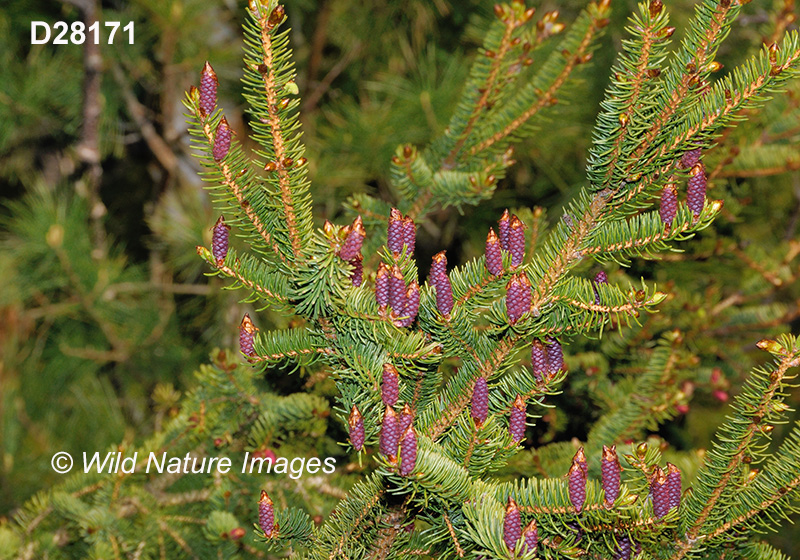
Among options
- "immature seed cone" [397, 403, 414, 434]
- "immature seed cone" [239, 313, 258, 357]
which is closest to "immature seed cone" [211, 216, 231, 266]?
"immature seed cone" [239, 313, 258, 357]

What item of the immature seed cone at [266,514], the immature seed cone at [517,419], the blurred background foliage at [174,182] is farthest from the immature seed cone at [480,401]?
the blurred background foliage at [174,182]

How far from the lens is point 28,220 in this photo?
1542mm

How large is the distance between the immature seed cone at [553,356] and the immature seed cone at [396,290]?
0.10m

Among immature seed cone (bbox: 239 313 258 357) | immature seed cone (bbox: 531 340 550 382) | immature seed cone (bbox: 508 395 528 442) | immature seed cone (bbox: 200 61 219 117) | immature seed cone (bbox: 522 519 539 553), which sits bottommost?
immature seed cone (bbox: 522 519 539 553)

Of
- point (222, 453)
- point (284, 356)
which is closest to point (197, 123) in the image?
point (284, 356)

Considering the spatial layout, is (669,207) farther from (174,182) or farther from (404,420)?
(174,182)

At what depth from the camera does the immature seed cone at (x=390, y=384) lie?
41 centimetres

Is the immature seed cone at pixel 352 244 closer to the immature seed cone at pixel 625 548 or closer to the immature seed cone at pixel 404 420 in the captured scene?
the immature seed cone at pixel 404 420

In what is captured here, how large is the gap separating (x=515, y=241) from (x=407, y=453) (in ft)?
0.48

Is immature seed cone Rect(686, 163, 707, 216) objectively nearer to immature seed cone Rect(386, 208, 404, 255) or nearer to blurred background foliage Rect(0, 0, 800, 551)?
immature seed cone Rect(386, 208, 404, 255)

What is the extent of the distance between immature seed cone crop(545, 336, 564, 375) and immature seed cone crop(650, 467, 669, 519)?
0.08 meters

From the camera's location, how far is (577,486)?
1.35ft

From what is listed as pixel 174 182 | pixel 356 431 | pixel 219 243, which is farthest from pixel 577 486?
pixel 174 182

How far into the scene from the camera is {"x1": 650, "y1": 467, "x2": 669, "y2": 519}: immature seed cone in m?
0.42
